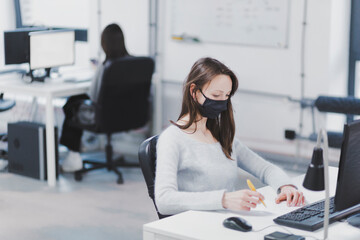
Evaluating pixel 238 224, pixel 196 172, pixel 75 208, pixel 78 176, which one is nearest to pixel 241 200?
pixel 238 224

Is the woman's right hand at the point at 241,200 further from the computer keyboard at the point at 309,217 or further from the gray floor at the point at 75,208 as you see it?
the gray floor at the point at 75,208

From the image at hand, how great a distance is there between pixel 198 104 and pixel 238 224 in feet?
1.80

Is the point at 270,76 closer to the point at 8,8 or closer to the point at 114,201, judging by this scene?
the point at 114,201

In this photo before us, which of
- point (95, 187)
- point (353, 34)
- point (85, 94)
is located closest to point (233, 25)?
point (353, 34)

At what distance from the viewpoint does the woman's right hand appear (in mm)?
2180

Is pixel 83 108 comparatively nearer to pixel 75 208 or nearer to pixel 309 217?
pixel 75 208

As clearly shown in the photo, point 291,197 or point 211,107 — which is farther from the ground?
point 211,107

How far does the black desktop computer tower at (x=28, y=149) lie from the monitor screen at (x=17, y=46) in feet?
1.73

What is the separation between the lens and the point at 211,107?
2.39 metres

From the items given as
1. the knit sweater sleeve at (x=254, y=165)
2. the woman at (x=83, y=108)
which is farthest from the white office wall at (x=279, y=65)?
the knit sweater sleeve at (x=254, y=165)

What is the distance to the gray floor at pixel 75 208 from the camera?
379cm

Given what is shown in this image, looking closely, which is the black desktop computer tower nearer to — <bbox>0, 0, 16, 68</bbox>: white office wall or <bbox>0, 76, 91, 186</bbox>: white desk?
<bbox>0, 76, 91, 186</bbox>: white desk

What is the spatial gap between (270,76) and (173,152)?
2.80 metres

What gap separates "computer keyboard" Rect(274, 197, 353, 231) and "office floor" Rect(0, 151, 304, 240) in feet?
5.37
